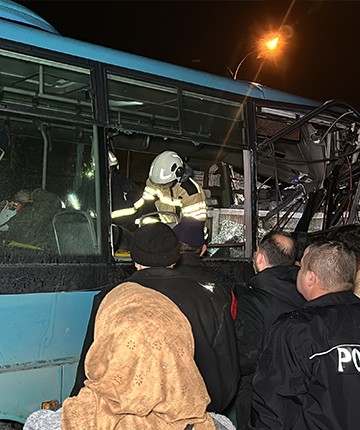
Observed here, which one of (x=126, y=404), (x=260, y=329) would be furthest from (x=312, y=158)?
(x=126, y=404)

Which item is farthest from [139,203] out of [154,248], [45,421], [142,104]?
[45,421]

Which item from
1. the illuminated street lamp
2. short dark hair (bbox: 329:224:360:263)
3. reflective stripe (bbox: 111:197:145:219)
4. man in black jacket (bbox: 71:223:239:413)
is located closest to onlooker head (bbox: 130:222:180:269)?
man in black jacket (bbox: 71:223:239:413)

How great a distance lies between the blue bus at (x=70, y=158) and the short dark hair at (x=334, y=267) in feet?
4.09

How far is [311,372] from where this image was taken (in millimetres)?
2572

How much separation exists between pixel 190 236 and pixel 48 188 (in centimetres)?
101

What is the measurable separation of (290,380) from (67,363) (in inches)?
59.0

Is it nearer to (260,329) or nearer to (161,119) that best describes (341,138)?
(161,119)

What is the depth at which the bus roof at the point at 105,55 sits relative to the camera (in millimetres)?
3605

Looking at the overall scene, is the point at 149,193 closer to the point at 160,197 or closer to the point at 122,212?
the point at 160,197

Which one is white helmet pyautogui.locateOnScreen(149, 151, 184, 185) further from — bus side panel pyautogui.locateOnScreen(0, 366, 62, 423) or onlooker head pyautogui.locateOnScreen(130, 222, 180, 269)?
onlooker head pyautogui.locateOnScreen(130, 222, 180, 269)

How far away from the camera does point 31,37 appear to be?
3604mm

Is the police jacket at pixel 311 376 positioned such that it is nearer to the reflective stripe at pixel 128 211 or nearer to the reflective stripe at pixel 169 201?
the reflective stripe at pixel 128 211

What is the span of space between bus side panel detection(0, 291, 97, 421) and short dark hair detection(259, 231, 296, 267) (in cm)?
118

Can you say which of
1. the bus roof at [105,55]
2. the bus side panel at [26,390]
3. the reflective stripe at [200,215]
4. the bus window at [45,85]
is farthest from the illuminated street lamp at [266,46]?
the bus side panel at [26,390]
